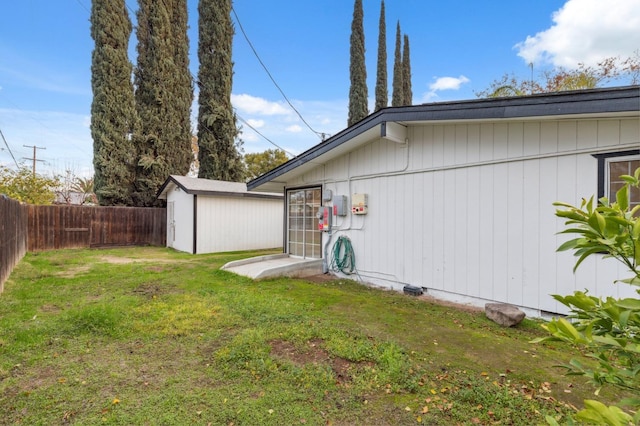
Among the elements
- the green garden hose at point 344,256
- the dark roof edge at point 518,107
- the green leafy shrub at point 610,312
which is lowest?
the green garden hose at point 344,256

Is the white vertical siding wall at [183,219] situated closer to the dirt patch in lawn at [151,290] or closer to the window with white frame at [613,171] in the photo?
the dirt patch in lawn at [151,290]

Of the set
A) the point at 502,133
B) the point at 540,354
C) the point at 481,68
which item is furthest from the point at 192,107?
the point at 540,354

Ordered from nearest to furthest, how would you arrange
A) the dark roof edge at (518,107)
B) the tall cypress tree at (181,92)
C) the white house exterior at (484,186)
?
the dark roof edge at (518,107) < the white house exterior at (484,186) < the tall cypress tree at (181,92)

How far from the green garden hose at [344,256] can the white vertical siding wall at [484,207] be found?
0.24 meters

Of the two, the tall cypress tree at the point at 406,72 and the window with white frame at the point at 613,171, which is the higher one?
the tall cypress tree at the point at 406,72

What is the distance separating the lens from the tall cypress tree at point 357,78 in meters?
20.8

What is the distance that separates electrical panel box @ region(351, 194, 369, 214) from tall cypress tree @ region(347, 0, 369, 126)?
15.4 meters

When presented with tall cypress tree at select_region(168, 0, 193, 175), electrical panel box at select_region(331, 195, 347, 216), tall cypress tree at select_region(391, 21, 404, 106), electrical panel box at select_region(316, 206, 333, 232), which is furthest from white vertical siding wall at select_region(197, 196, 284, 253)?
tall cypress tree at select_region(391, 21, 404, 106)

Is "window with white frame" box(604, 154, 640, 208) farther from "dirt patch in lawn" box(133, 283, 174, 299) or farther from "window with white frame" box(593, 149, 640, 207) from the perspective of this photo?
"dirt patch in lawn" box(133, 283, 174, 299)

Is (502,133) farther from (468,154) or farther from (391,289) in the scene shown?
(391,289)

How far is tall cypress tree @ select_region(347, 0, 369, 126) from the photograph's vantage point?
68.3 feet

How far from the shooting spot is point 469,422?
2.10 meters

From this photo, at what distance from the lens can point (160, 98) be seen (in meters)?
15.5

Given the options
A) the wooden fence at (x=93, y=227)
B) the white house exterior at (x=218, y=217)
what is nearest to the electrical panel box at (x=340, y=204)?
the white house exterior at (x=218, y=217)
